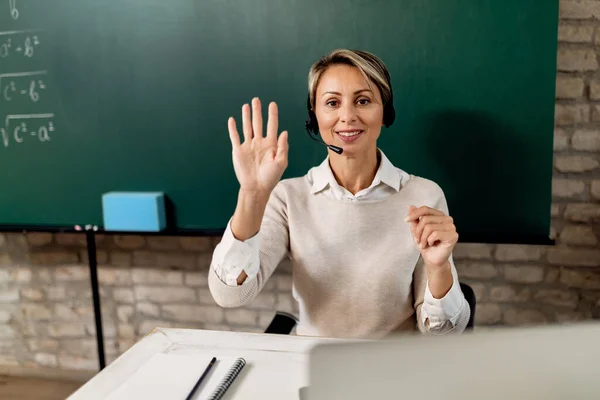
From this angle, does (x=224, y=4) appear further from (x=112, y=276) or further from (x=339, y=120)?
(x=112, y=276)

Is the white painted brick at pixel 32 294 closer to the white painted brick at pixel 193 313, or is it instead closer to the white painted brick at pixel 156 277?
the white painted brick at pixel 156 277

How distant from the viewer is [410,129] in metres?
1.51

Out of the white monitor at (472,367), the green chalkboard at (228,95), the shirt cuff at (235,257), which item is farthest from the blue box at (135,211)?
the white monitor at (472,367)

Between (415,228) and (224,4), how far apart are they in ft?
3.23

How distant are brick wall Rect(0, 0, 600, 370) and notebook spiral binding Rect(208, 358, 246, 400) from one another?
1.07 m

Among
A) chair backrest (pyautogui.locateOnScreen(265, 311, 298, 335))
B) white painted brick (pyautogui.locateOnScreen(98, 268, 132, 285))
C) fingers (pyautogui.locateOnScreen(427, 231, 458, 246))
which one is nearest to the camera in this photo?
fingers (pyautogui.locateOnScreen(427, 231, 458, 246))

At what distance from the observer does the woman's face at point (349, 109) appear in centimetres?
128

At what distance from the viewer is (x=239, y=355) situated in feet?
3.17

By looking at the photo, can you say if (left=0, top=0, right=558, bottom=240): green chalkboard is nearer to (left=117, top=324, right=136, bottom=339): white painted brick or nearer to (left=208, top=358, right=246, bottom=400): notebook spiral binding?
(left=117, top=324, right=136, bottom=339): white painted brick

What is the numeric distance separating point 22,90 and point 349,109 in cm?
127

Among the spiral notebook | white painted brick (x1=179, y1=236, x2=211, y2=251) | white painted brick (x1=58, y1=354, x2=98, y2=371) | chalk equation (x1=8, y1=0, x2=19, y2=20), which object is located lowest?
white painted brick (x1=58, y1=354, x2=98, y2=371)

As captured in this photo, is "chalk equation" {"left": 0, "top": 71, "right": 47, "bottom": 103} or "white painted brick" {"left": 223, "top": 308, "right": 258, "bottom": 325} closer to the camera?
"chalk equation" {"left": 0, "top": 71, "right": 47, "bottom": 103}

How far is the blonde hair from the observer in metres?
1.30

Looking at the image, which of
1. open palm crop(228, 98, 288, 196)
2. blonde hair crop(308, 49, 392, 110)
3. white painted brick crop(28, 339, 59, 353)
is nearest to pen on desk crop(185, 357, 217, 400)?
open palm crop(228, 98, 288, 196)
